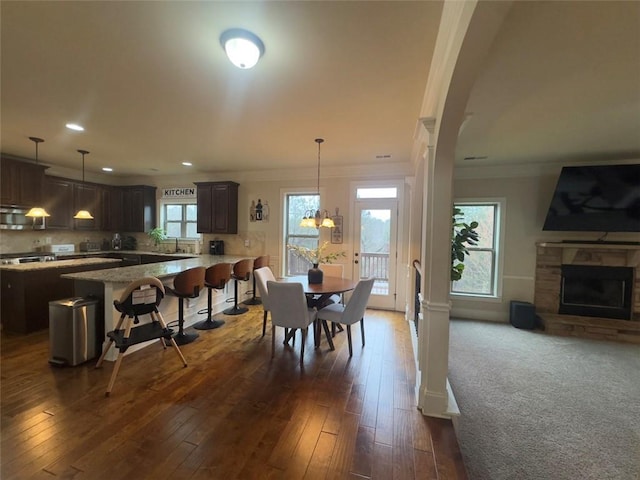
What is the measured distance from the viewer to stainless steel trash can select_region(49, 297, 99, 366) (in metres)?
2.68

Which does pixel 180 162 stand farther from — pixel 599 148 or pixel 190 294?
pixel 599 148

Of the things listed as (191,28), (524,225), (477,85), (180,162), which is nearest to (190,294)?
(191,28)

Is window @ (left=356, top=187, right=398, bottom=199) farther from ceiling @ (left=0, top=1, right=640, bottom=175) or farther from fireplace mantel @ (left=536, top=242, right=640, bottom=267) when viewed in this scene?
fireplace mantel @ (left=536, top=242, right=640, bottom=267)

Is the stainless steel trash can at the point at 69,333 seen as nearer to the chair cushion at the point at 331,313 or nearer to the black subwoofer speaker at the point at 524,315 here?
the chair cushion at the point at 331,313

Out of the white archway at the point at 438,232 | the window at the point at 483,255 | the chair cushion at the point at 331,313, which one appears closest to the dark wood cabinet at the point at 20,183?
the chair cushion at the point at 331,313

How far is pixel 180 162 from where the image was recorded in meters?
5.09

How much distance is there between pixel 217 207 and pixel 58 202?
9.84 feet

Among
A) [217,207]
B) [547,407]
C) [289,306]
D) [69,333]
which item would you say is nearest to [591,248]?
[547,407]

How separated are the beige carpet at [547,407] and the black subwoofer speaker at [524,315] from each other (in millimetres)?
399

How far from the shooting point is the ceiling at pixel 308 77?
61.9 inches

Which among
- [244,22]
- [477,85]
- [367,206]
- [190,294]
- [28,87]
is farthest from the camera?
[367,206]

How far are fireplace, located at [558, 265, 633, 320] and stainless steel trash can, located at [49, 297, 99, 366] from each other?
6375mm

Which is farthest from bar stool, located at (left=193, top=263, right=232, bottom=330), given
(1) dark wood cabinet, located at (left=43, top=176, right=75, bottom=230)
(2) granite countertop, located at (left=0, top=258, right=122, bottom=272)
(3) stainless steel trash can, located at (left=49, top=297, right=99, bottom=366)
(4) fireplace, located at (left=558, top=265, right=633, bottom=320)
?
(4) fireplace, located at (left=558, top=265, right=633, bottom=320)

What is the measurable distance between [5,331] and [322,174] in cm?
509
